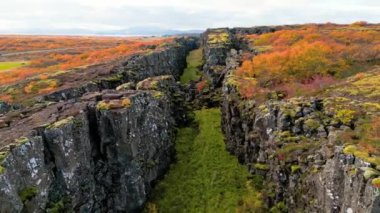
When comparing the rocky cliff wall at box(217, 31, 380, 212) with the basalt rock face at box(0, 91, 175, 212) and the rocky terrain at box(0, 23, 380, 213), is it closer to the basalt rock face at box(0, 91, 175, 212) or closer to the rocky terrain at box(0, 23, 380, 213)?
the rocky terrain at box(0, 23, 380, 213)

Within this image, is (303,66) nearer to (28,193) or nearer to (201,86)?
(201,86)

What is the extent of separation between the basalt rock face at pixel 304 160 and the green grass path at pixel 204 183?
9.64 feet

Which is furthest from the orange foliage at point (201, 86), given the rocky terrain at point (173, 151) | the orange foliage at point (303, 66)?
the rocky terrain at point (173, 151)

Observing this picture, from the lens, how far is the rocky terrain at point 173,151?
3341cm

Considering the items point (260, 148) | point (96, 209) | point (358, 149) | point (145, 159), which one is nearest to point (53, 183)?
point (96, 209)

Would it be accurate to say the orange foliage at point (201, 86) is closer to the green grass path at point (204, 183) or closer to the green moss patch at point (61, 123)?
the green grass path at point (204, 183)

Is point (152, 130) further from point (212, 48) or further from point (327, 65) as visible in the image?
point (212, 48)

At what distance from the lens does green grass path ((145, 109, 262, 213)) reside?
50.2 meters

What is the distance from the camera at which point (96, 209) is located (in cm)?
4428

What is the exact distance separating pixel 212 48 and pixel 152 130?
61.5 meters

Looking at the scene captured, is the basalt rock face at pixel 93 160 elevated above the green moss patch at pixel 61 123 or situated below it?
below

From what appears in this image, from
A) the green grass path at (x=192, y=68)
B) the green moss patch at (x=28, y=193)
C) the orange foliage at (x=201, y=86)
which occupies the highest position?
the green moss patch at (x=28, y=193)

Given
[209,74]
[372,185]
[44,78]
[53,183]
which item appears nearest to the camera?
[372,185]

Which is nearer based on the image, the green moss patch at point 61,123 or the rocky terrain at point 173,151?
the rocky terrain at point 173,151
